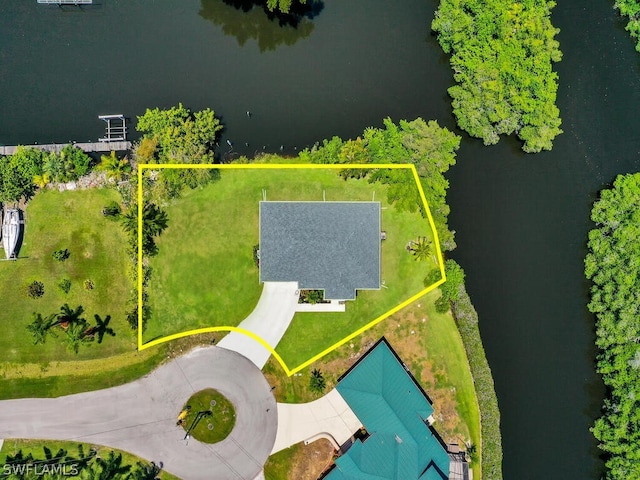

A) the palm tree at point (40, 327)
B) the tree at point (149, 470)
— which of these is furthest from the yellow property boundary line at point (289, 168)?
the tree at point (149, 470)

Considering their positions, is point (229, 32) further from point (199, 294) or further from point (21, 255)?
point (21, 255)

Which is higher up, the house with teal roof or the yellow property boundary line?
the yellow property boundary line

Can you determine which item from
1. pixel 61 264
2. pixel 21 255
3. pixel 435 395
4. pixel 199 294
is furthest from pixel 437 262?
pixel 21 255

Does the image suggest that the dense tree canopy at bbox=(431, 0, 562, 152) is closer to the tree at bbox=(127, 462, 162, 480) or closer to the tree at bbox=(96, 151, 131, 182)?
the tree at bbox=(96, 151, 131, 182)

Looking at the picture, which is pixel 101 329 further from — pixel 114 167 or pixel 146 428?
pixel 114 167

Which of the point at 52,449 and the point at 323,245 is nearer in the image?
the point at 323,245

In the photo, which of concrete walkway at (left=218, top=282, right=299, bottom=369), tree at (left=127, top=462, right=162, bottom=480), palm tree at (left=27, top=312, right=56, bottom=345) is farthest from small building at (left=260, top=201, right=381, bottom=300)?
palm tree at (left=27, top=312, right=56, bottom=345)

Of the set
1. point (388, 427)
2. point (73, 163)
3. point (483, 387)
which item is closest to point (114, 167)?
point (73, 163)
